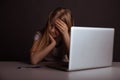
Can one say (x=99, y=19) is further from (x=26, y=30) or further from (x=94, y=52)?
(x=94, y=52)

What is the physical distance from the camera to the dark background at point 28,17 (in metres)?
2.91

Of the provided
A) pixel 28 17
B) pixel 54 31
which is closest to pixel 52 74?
pixel 54 31

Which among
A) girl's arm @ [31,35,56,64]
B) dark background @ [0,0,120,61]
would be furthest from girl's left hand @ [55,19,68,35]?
dark background @ [0,0,120,61]

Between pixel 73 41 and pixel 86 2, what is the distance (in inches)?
65.8

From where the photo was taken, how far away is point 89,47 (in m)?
1.62

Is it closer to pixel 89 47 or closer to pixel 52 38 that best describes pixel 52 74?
pixel 89 47

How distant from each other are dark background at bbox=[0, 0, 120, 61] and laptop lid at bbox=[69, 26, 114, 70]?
1.35 metres

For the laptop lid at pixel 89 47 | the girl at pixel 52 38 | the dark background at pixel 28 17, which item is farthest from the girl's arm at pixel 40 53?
the dark background at pixel 28 17

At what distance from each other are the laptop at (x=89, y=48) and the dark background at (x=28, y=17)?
1328mm

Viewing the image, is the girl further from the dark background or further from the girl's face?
the dark background

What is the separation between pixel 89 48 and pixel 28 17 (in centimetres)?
147

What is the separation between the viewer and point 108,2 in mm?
3188

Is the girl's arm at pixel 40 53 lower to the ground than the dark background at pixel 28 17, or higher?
lower

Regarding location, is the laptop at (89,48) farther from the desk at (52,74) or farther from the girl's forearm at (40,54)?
the girl's forearm at (40,54)
